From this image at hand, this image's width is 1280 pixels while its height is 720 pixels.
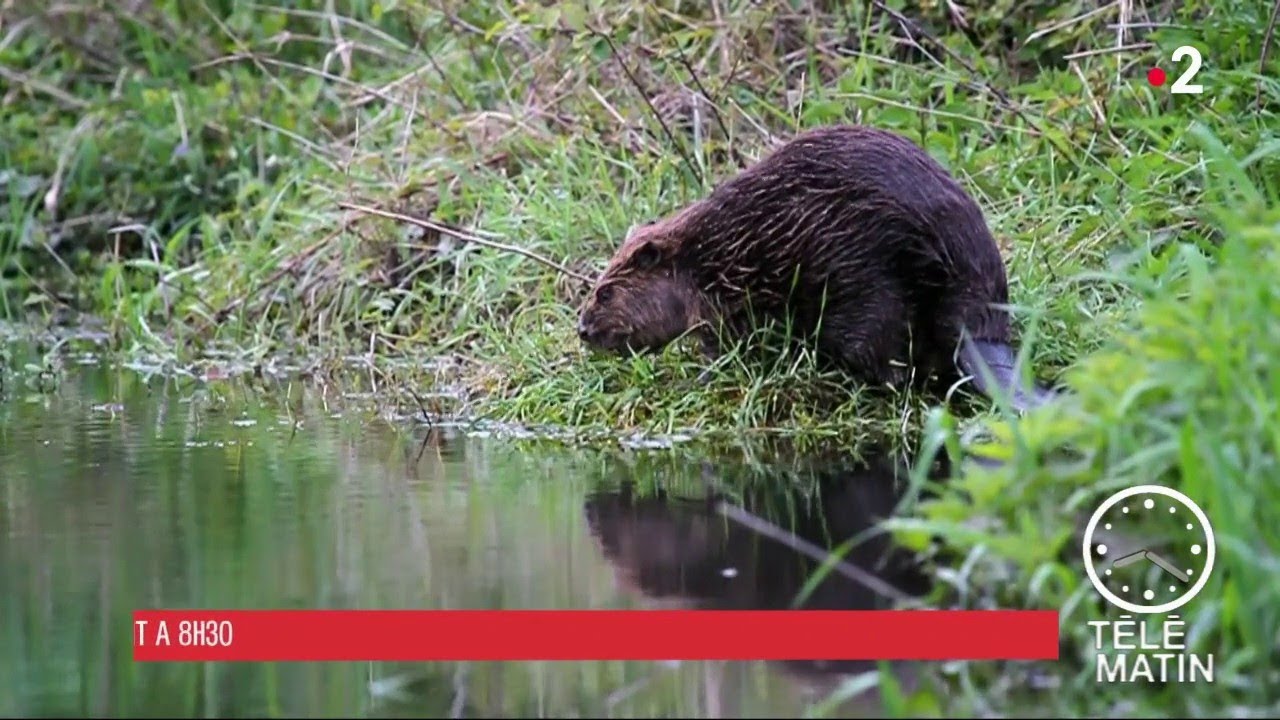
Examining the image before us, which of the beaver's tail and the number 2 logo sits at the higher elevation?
the number 2 logo

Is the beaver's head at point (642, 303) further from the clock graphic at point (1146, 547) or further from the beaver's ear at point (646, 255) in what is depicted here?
the clock graphic at point (1146, 547)

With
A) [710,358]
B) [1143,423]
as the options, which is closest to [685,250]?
[710,358]

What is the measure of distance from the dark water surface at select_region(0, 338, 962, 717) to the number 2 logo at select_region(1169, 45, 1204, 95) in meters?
1.98

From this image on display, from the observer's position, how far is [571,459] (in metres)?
5.08

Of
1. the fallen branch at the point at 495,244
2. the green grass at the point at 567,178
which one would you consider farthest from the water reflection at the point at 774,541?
the fallen branch at the point at 495,244

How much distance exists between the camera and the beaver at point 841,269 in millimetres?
5215

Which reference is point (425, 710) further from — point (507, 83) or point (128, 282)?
point (128, 282)

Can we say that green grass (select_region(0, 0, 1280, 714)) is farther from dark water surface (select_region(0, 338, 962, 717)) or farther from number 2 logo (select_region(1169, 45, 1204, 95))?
dark water surface (select_region(0, 338, 962, 717))

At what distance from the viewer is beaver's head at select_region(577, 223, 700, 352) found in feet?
18.0

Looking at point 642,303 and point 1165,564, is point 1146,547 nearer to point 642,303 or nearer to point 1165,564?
point 1165,564

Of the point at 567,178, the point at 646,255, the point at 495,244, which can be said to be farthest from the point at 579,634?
the point at 567,178

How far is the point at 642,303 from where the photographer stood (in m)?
5.48

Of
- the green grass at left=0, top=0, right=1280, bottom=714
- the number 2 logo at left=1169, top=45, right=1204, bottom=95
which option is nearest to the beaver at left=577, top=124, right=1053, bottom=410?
the green grass at left=0, top=0, right=1280, bottom=714

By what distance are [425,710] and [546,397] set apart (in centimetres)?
282
